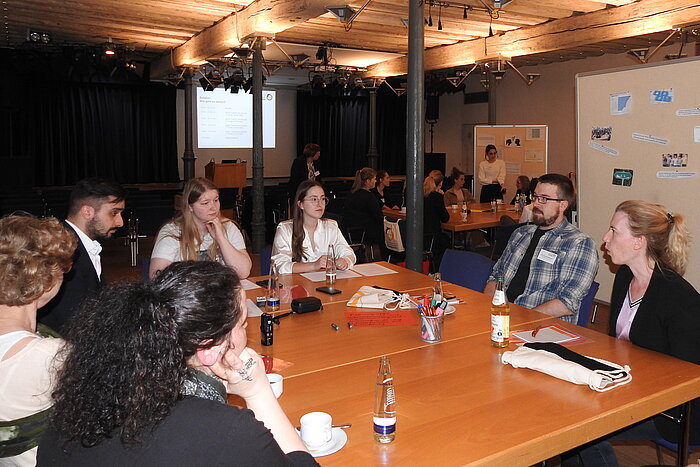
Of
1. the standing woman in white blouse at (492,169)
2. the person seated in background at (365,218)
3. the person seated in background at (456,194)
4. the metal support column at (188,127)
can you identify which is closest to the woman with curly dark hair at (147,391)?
the person seated in background at (365,218)

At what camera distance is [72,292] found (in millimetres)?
2900

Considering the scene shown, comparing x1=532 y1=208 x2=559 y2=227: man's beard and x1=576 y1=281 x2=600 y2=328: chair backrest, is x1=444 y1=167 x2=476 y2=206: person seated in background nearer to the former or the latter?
x1=532 y1=208 x2=559 y2=227: man's beard

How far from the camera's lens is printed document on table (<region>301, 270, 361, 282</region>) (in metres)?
3.82

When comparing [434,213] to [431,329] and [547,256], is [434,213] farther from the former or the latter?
[431,329]

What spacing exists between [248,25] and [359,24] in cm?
173

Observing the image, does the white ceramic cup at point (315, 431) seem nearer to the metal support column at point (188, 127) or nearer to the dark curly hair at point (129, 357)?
the dark curly hair at point (129, 357)

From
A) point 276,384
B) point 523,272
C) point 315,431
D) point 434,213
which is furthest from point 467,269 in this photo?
point 434,213

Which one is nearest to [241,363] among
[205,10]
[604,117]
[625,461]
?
[625,461]

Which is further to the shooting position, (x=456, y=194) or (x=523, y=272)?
(x=456, y=194)

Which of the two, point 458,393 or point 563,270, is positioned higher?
point 563,270

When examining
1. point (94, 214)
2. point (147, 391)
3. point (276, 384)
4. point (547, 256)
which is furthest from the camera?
point (547, 256)

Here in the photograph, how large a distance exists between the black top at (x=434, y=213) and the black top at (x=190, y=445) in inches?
220

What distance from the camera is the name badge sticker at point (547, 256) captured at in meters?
3.55

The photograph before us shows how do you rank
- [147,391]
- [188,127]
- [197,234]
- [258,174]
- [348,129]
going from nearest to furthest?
[147,391]
[197,234]
[258,174]
[188,127]
[348,129]
